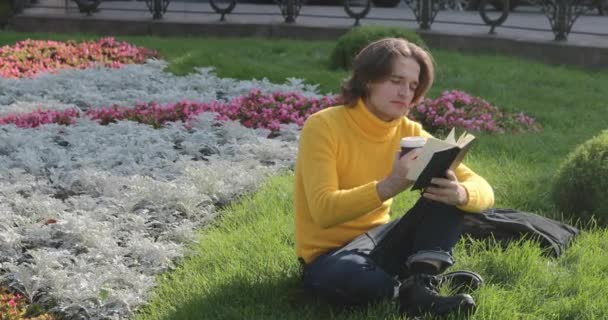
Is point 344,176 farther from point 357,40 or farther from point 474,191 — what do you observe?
point 357,40

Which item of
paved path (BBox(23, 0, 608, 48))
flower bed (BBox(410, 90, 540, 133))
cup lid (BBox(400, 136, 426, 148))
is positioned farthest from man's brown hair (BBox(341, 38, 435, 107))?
paved path (BBox(23, 0, 608, 48))

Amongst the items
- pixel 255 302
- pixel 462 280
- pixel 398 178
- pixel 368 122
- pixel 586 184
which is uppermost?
pixel 368 122

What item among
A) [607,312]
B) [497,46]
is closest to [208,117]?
[607,312]

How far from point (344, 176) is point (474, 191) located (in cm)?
52

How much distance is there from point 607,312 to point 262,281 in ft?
4.62

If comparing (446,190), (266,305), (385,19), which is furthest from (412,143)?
(385,19)

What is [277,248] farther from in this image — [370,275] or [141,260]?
[370,275]

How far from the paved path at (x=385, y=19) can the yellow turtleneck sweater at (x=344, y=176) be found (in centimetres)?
820

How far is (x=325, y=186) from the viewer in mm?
3863

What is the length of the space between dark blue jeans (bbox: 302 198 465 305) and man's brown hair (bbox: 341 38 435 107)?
497mm

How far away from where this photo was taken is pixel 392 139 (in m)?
4.10

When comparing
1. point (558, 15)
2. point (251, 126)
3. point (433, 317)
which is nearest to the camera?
point (433, 317)

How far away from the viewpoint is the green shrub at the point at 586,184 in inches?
205

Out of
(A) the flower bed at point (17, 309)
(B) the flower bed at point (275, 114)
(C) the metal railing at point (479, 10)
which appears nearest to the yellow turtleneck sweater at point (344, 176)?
(A) the flower bed at point (17, 309)
